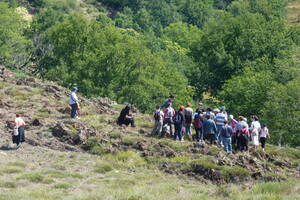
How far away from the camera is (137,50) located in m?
70.2

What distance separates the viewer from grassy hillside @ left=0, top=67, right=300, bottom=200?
78.9 ft

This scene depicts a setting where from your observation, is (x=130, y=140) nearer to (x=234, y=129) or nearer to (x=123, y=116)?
(x=123, y=116)

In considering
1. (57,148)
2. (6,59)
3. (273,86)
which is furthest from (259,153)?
(6,59)

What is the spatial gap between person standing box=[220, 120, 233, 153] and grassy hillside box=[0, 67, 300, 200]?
0.48 m

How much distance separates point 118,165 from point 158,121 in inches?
160

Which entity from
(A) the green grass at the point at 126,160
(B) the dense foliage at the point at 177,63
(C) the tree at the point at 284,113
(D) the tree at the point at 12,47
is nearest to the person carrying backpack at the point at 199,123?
(A) the green grass at the point at 126,160

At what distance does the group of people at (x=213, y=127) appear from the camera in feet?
99.9

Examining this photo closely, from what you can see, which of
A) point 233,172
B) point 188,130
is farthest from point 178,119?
point 233,172

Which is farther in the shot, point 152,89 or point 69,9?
point 69,9

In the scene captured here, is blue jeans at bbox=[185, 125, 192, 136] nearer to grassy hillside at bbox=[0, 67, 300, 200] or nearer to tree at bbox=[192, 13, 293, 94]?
grassy hillside at bbox=[0, 67, 300, 200]

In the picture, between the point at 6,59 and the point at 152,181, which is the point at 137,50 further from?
the point at 152,181

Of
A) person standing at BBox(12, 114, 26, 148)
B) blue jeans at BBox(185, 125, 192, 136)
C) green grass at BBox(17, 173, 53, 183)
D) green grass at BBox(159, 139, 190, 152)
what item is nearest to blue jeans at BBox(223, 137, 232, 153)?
green grass at BBox(159, 139, 190, 152)

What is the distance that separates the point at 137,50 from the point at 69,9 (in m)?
65.3

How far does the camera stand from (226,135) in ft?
97.7
